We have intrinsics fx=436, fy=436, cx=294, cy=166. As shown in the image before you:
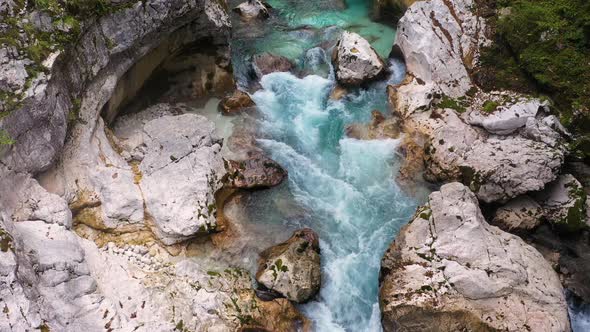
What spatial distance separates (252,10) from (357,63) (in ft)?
24.6

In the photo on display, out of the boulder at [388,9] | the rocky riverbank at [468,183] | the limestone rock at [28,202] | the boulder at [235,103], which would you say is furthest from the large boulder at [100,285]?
the boulder at [388,9]

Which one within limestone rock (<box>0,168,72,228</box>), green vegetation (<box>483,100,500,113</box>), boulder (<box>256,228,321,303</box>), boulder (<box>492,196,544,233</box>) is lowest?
boulder (<box>492,196,544,233</box>)

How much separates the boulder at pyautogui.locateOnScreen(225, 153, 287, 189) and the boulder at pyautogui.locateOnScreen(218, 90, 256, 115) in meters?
2.61

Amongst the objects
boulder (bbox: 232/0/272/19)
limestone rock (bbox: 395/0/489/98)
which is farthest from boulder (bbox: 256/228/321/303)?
boulder (bbox: 232/0/272/19)

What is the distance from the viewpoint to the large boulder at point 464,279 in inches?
391

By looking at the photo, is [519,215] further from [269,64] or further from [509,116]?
[269,64]

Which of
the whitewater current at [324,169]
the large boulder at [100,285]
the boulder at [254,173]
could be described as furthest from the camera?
the boulder at [254,173]

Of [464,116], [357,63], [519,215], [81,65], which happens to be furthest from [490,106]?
[81,65]

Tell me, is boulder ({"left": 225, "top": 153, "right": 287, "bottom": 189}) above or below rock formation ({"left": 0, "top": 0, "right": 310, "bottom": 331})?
below

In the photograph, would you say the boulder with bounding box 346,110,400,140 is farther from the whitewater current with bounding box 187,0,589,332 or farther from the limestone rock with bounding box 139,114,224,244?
the limestone rock with bounding box 139,114,224,244

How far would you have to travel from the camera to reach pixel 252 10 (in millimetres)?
21703

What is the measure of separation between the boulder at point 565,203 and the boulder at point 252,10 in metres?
15.1

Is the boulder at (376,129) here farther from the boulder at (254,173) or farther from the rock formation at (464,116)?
the boulder at (254,173)

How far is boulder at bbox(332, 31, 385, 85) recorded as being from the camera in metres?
17.1
